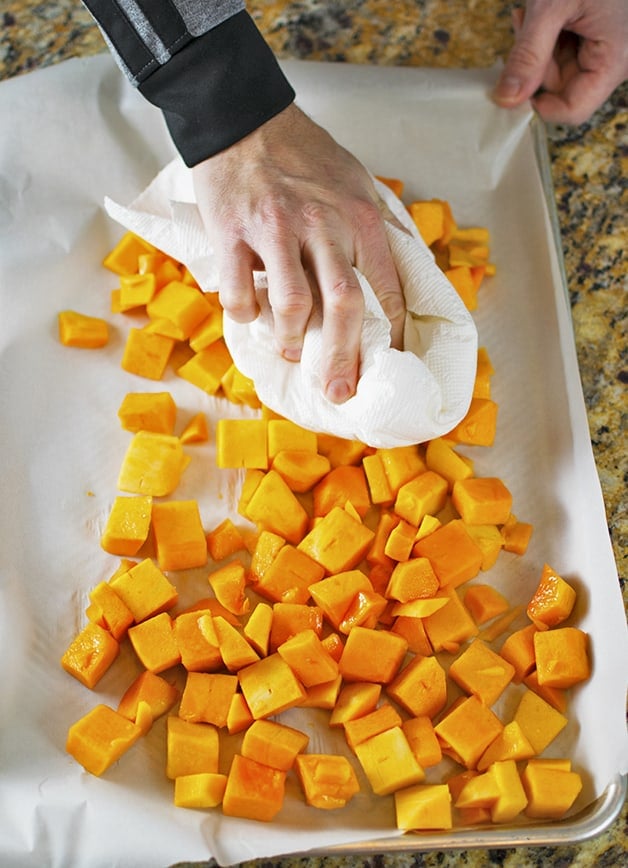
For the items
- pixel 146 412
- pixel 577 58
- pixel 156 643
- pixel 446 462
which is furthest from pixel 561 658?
pixel 577 58

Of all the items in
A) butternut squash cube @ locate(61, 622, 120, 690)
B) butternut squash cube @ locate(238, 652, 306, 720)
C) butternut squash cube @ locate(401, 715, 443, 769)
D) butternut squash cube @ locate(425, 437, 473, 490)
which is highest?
butternut squash cube @ locate(61, 622, 120, 690)

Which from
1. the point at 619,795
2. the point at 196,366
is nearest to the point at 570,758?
the point at 619,795

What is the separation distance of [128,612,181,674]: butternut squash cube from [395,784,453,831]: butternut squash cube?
1.39ft

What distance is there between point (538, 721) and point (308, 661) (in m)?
0.37

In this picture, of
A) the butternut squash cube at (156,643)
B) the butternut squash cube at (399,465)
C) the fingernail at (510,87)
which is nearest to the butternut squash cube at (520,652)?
the butternut squash cube at (399,465)

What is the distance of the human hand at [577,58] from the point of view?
2041mm

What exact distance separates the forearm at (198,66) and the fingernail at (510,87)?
0.66 metres

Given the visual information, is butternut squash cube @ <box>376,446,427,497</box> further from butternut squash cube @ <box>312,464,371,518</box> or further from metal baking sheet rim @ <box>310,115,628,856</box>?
metal baking sheet rim @ <box>310,115,628,856</box>

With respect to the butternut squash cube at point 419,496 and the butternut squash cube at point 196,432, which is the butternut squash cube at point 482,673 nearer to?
the butternut squash cube at point 419,496

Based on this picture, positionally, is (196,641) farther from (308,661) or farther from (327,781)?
(327,781)

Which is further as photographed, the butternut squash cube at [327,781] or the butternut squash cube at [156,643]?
the butternut squash cube at [156,643]

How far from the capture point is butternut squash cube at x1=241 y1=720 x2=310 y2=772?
1.39m

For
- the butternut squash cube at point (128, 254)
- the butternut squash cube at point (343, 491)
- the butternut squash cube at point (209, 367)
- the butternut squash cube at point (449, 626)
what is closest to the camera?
the butternut squash cube at point (449, 626)

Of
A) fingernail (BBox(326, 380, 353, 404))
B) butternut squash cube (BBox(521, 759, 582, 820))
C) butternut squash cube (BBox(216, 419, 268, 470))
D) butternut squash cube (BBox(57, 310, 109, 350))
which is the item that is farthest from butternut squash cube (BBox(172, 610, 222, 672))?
butternut squash cube (BBox(57, 310, 109, 350))
